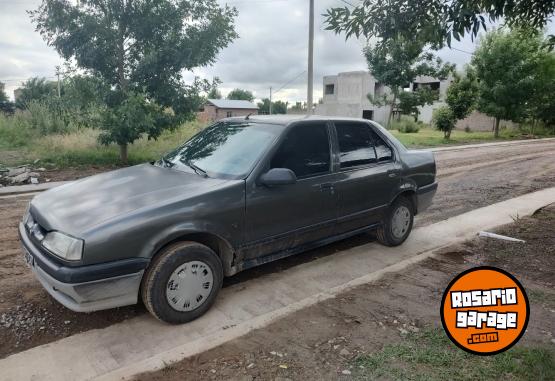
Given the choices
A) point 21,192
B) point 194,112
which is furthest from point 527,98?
point 21,192

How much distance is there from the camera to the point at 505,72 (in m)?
25.8

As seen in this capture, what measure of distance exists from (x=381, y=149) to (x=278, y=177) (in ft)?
6.50

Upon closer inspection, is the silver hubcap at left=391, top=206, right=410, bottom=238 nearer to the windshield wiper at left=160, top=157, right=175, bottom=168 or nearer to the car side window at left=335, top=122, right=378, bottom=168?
the car side window at left=335, top=122, right=378, bottom=168

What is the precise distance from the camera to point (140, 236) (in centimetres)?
321

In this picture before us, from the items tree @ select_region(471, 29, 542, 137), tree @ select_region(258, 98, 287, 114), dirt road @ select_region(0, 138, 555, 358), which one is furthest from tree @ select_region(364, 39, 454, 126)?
tree @ select_region(258, 98, 287, 114)

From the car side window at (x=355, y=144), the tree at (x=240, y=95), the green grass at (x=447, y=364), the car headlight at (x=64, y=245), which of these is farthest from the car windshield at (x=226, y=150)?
the tree at (x=240, y=95)

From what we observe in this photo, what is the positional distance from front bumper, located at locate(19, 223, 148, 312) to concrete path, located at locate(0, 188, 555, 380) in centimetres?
33

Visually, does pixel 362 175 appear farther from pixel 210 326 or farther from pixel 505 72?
pixel 505 72

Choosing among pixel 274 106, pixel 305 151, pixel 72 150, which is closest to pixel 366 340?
pixel 305 151

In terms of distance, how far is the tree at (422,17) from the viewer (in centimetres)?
395

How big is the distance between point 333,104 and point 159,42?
46.7 m

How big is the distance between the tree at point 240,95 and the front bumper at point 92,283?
336 feet

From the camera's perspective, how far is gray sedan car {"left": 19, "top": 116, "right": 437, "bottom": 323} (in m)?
3.17

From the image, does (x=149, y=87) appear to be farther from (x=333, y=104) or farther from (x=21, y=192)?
(x=333, y=104)
